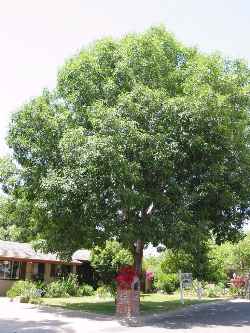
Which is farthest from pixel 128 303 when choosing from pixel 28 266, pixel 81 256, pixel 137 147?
pixel 81 256

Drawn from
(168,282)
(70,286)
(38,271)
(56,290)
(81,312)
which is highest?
(38,271)

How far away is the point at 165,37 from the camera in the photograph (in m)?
25.2

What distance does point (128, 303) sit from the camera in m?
21.6

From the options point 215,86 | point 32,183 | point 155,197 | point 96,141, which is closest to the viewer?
point 96,141

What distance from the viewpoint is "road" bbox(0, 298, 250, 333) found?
17.0m

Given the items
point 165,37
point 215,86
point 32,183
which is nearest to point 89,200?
point 32,183

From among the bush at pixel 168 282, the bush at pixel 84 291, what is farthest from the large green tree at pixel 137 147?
the bush at pixel 168 282

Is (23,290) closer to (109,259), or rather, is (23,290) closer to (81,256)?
(109,259)

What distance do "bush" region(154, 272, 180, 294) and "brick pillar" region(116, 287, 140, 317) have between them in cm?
1895

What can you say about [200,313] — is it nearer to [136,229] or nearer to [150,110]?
[136,229]

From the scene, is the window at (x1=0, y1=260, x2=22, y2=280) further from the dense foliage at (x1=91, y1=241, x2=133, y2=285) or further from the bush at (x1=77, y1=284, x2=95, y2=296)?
the dense foliage at (x1=91, y1=241, x2=133, y2=285)

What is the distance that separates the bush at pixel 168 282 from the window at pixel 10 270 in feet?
41.2

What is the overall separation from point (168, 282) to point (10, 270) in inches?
539

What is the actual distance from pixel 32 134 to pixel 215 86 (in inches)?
372
